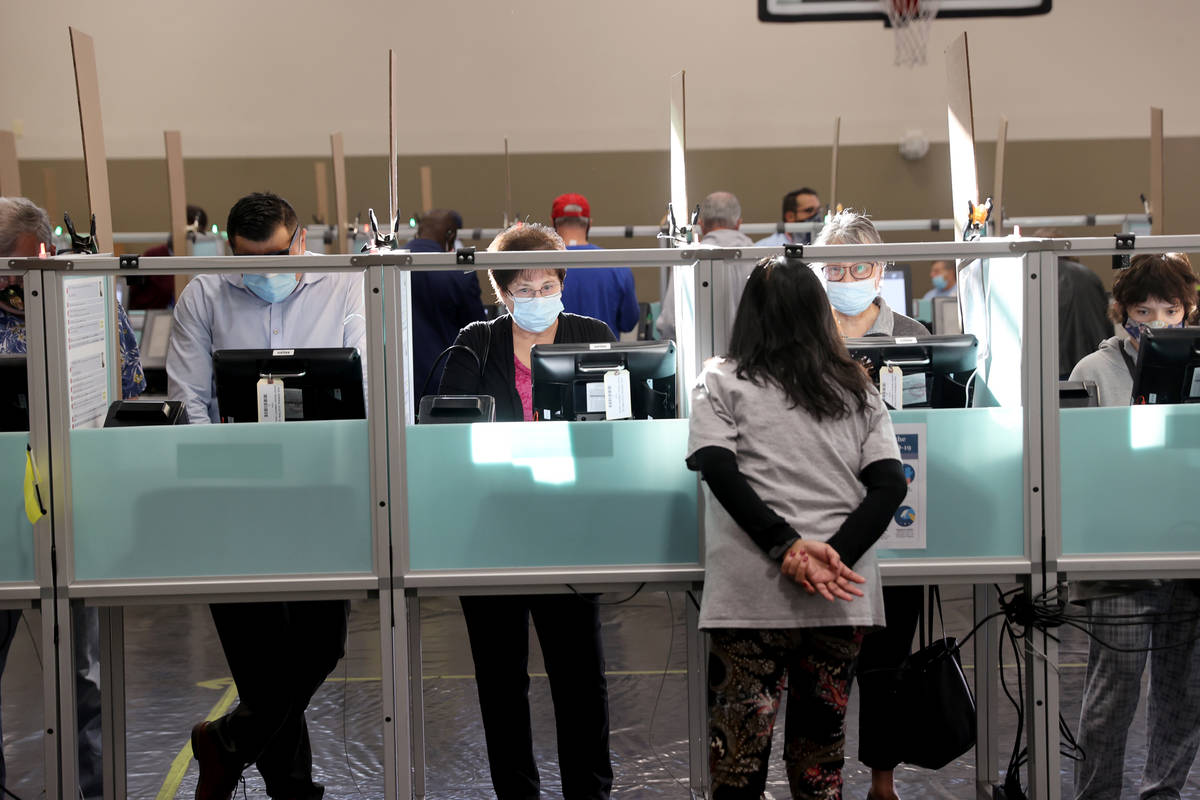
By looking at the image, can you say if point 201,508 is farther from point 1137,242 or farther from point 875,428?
point 1137,242

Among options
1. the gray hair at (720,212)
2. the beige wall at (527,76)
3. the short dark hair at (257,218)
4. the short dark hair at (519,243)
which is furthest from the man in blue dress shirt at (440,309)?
the beige wall at (527,76)

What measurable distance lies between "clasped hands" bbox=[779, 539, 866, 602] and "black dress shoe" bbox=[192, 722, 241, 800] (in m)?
1.40

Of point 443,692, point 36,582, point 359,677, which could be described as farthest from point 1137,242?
point 359,677

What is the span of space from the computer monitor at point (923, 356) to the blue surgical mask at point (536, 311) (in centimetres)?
69

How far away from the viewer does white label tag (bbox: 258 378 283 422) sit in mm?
2486

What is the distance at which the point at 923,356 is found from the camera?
2465 millimetres

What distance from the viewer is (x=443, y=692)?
387 centimetres

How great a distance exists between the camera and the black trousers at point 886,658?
8.73 feet

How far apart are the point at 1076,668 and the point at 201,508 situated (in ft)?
9.65

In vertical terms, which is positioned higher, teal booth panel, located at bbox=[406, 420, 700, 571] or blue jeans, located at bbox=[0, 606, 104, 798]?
teal booth panel, located at bbox=[406, 420, 700, 571]

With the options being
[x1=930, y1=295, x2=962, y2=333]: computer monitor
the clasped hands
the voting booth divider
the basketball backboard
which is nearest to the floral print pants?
the clasped hands

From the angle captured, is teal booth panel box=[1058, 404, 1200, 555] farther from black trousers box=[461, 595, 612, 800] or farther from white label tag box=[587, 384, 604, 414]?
black trousers box=[461, 595, 612, 800]

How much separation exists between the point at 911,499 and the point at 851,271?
2.15ft

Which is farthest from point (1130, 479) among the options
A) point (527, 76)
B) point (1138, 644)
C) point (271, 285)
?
point (527, 76)
